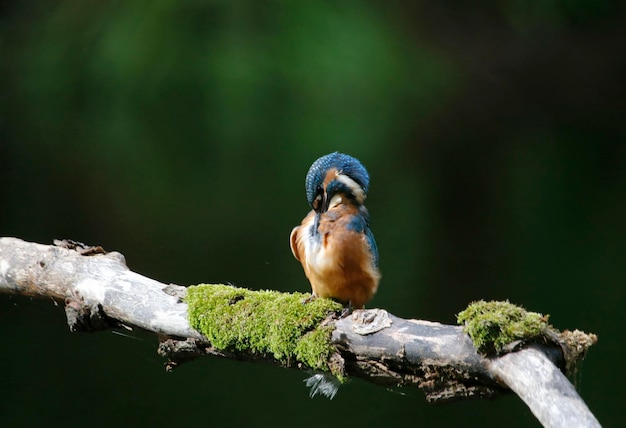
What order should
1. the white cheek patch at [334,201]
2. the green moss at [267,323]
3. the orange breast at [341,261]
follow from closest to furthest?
1. the green moss at [267,323]
2. the orange breast at [341,261]
3. the white cheek patch at [334,201]

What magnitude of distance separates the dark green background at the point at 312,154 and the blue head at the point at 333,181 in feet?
5.58

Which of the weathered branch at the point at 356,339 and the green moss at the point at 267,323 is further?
the green moss at the point at 267,323

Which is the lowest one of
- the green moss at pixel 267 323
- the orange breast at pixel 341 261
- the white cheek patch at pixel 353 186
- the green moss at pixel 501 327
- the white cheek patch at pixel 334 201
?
the green moss at pixel 501 327

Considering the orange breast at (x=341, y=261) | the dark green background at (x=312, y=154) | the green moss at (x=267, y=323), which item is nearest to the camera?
the green moss at (x=267, y=323)

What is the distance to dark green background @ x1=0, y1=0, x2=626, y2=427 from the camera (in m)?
3.58

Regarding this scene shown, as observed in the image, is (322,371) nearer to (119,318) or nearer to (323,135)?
(119,318)

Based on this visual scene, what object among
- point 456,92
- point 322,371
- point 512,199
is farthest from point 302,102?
point 322,371

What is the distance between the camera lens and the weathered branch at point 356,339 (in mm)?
1324

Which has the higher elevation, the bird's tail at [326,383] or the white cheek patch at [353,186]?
the white cheek patch at [353,186]

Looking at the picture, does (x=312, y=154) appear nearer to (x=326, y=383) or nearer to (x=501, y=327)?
(x=326, y=383)

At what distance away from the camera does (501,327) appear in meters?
1.41

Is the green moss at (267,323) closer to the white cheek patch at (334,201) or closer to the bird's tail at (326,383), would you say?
the bird's tail at (326,383)

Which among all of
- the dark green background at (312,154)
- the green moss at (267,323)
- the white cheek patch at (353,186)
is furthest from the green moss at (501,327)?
the dark green background at (312,154)

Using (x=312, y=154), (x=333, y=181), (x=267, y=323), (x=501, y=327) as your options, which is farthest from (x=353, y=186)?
(x=312, y=154)
